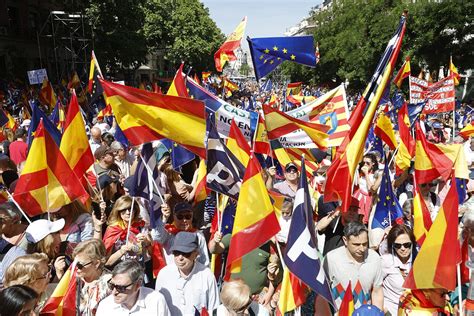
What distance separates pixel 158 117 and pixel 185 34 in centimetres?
5185

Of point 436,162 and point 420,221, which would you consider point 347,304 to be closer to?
point 420,221

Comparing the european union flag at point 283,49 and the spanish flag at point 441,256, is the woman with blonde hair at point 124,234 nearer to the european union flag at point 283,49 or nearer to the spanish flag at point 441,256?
the spanish flag at point 441,256

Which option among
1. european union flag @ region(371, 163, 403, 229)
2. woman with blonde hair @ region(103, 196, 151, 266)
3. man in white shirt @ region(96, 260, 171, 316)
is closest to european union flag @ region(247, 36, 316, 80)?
european union flag @ region(371, 163, 403, 229)

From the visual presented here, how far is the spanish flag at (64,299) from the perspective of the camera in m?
3.81

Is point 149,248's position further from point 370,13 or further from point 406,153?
point 370,13

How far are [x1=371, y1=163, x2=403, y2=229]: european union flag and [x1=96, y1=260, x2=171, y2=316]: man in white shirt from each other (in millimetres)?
3100

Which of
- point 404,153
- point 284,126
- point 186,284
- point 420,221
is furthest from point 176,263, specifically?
point 404,153

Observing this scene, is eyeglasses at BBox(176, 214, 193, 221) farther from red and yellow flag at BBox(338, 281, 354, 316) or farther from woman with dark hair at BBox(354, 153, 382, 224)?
woman with dark hair at BBox(354, 153, 382, 224)

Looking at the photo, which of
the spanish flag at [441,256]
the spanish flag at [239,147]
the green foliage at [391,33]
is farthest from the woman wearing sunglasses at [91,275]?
the green foliage at [391,33]

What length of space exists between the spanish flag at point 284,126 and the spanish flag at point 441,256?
3.15 m

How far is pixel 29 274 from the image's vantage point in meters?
3.75

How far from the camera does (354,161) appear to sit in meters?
5.24

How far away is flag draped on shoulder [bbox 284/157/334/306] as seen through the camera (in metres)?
4.00

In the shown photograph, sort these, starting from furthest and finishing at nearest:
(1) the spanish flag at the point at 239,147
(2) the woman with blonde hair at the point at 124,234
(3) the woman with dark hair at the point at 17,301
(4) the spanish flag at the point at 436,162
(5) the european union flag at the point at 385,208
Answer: (4) the spanish flag at the point at 436,162 < (5) the european union flag at the point at 385,208 < (1) the spanish flag at the point at 239,147 < (2) the woman with blonde hair at the point at 124,234 < (3) the woman with dark hair at the point at 17,301
